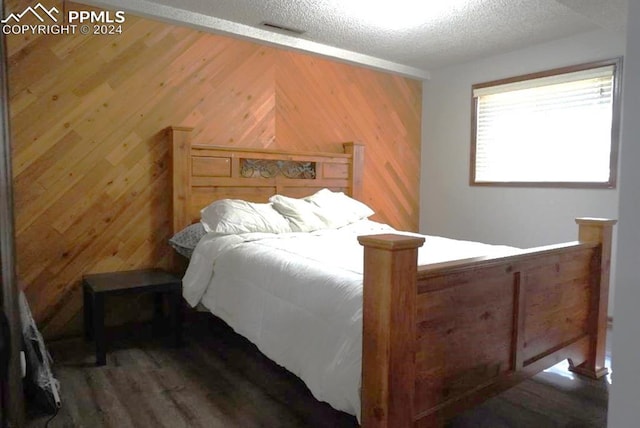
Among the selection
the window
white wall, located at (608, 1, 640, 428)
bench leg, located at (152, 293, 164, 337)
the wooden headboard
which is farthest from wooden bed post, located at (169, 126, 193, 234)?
white wall, located at (608, 1, 640, 428)

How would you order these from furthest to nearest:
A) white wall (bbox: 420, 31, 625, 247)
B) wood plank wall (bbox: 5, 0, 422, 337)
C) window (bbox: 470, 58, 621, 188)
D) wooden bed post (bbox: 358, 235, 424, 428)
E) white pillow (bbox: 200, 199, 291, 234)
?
white wall (bbox: 420, 31, 625, 247) → window (bbox: 470, 58, 621, 188) → white pillow (bbox: 200, 199, 291, 234) → wood plank wall (bbox: 5, 0, 422, 337) → wooden bed post (bbox: 358, 235, 424, 428)

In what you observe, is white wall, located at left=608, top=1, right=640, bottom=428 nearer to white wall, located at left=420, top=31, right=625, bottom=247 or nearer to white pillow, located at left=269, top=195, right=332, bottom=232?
white pillow, located at left=269, top=195, right=332, bottom=232

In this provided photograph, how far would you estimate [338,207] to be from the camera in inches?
141

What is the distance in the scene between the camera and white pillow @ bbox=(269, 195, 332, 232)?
10.6 ft

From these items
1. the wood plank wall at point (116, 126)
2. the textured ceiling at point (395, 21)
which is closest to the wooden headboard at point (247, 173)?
the wood plank wall at point (116, 126)

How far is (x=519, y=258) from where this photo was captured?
1.96m

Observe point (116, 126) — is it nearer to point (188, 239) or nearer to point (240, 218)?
point (188, 239)

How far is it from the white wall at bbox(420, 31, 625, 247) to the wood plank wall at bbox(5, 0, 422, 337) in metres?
1.47

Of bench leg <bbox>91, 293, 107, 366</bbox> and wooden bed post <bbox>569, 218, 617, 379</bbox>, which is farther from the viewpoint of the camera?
bench leg <bbox>91, 293, 107, 366</bbox>

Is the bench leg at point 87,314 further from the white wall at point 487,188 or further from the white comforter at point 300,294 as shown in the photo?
the white wall at point 487,188

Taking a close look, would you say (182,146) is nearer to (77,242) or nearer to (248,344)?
(77,242)

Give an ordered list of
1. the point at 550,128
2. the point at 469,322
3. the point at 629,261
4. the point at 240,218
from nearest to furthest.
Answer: the point at 629,261 → the point at 469,322 → the point at 240,218 → the point at 550,128

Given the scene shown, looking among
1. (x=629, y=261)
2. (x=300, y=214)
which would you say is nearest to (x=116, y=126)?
(x=300, y=214)

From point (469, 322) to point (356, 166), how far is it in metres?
2.57
